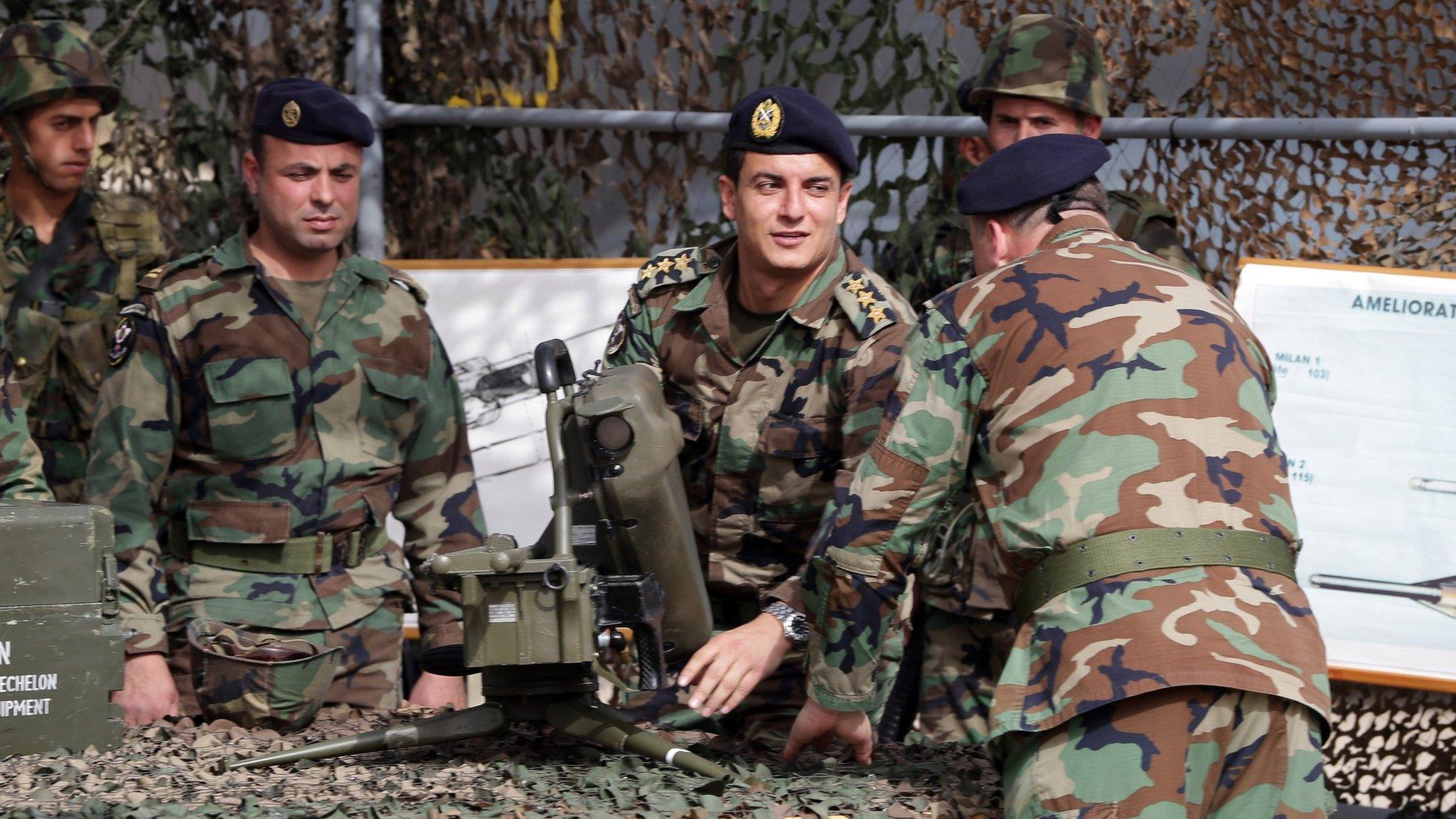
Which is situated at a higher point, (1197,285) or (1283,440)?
(1197,285)

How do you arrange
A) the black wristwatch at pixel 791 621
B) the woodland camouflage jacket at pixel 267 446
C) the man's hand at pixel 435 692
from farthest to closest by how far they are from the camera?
1. the man's hand at pixel 435 692
2. the woodland camouflage jacket at pixel 267 446
3. the black wristwatch at pixel 791 621

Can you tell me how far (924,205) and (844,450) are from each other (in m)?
1.74

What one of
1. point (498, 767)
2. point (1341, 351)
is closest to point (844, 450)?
point (498, 767)

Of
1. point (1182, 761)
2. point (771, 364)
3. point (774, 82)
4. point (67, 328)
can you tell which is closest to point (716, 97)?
point (774, 82)

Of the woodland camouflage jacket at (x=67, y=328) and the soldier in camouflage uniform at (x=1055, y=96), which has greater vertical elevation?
the soldier in camouflage uniform at (x=1055, y=96)

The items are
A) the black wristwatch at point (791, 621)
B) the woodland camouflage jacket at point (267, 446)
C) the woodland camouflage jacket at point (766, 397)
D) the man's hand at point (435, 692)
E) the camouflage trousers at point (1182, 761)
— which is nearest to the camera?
the camouflage trousers at point (1182, 761)

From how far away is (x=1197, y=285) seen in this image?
9.10ft

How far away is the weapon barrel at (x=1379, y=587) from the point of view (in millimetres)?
4387

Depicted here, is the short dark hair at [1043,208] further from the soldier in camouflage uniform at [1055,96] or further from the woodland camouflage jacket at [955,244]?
the soldier in camouflage uniform at [1055,96]

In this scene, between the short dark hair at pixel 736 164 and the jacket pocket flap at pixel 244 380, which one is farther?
the jacket pocket flap at pixel 244 380

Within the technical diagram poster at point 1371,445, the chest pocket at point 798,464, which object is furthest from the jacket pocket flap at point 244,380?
the technical diagram poster at point 1371,445

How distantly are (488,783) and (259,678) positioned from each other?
96 cm

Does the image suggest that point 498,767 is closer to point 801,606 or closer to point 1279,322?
point 801,606

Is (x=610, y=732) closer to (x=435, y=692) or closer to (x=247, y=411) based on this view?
(x=435, y=692)
